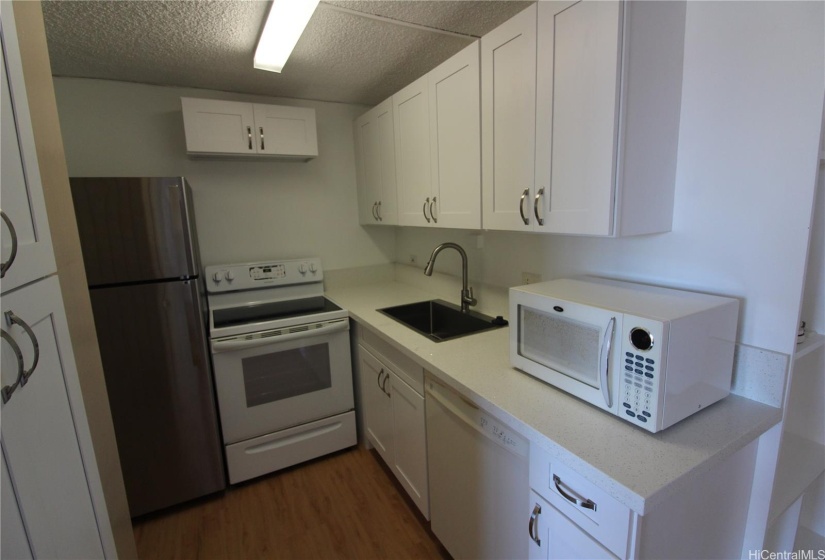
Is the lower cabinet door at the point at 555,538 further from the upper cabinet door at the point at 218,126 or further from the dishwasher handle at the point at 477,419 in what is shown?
the upper cabinet door at the point at 218,126

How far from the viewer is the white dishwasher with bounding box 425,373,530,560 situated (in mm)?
1167

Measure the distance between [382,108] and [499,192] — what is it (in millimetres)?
1205

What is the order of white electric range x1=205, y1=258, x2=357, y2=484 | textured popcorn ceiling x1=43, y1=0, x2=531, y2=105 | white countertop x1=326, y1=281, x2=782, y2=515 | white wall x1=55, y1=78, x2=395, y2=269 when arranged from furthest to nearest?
white wall x1=55, y1=78, x2=395, y2=269 < white electric range x1=205, y1=258, x2=357, y2=484 < textured popcorn ceiling x1=43, y1=0, x2=531, y2=105 < white countertop x1=326, y1=281, x2=782, y2=515

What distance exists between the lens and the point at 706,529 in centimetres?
103

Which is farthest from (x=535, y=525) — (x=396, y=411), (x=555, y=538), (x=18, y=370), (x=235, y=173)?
(x=235, y=173)

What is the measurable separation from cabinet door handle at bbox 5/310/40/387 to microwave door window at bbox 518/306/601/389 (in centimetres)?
123

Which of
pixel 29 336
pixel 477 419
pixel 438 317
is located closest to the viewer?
pixel 29 336

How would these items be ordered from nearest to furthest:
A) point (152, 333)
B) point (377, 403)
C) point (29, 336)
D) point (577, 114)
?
point (29, 336), point (577, 114), point (152, 333), point (377, 403)

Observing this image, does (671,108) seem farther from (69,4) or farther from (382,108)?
(69,4)

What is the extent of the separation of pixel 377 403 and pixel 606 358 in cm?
142

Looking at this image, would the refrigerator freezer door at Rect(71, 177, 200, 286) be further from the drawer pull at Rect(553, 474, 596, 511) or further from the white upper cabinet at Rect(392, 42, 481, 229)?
the drawer pull at Rect(553, 474, 596, 511)

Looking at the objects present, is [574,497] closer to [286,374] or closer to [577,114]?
[577,114]

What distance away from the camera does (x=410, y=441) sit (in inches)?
70.1

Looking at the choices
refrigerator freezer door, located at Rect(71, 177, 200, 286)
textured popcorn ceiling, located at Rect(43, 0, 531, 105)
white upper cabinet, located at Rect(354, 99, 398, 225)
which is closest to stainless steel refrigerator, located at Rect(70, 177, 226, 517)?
refrigerator freezer door, located at Rect(71, 177, 200, 286)
